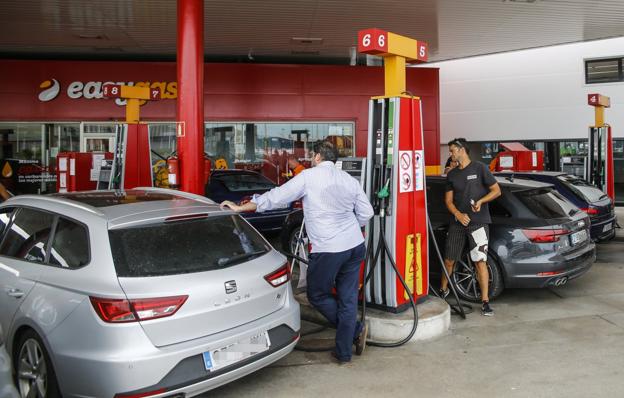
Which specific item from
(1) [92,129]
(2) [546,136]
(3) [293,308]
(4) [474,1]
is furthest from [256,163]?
(3) [293,308]

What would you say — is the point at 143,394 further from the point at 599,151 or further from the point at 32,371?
the point at 599,151

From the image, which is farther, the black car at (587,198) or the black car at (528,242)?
the black car at (587,198)

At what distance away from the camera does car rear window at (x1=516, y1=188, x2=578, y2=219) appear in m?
5.97

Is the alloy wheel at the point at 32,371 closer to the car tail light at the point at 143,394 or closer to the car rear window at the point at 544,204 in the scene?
the car tail light at the point at 143,394

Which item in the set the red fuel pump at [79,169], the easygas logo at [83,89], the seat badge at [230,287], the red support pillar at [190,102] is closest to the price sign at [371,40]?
the seat badge at [230,287]

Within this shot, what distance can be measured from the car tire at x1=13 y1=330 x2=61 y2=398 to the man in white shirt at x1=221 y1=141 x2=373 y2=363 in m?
1.57

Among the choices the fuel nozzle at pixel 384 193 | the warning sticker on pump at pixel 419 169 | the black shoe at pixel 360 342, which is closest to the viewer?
the black shoe at pixel 360 342

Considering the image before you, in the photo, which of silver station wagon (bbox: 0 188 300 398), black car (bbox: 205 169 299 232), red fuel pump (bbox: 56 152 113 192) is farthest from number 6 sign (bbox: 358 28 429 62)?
red fuel pump (bbox: 56 152 113 192)

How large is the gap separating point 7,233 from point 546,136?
16.3 metres

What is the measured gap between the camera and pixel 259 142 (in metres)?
15.1

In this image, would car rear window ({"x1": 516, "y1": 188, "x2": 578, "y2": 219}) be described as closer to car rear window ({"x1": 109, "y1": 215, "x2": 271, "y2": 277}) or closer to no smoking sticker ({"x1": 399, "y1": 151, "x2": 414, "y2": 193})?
no smoking sticker ({"x1": 399, "y1": 151, "x2": 414, "y2": 193})

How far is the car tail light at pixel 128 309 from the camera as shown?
10.00 feet

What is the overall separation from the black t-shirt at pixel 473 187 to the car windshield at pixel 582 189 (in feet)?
10.4

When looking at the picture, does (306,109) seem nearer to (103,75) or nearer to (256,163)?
(256,163)
